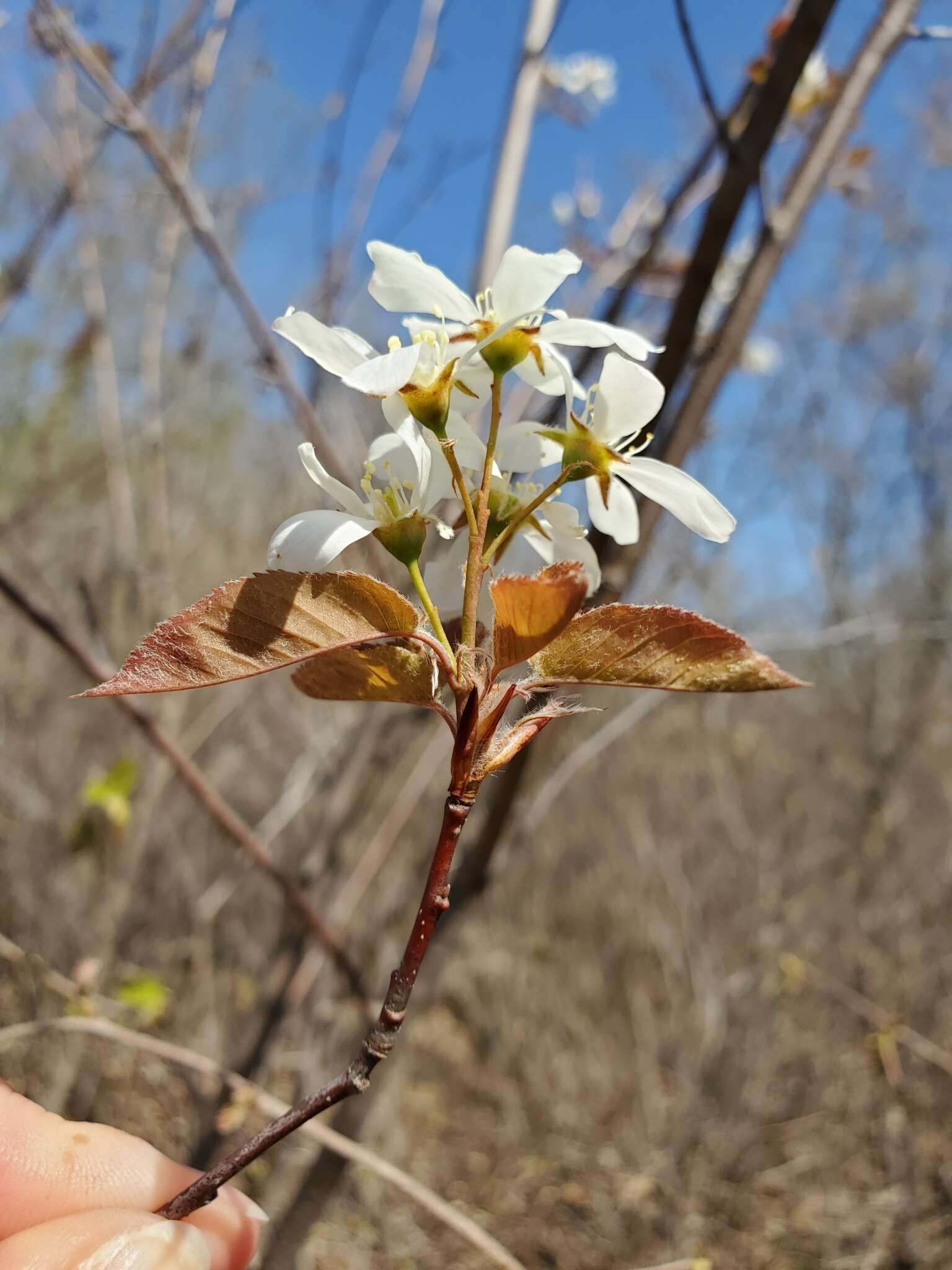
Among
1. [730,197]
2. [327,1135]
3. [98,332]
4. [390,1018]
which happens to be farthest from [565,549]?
[98,332]

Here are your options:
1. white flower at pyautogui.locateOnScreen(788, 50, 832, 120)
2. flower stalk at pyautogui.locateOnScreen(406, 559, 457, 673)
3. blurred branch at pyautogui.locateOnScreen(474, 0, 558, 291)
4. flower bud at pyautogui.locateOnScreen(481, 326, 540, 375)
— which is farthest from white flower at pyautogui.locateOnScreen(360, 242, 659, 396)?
white flower at pyautogui.locateOnScreen(788, 50, 832, 120)

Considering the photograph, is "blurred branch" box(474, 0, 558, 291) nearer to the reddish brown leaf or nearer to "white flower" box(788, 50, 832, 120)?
"white flower" box(788, 50, 832, 120)

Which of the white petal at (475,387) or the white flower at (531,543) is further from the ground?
the white petal at (475,387)

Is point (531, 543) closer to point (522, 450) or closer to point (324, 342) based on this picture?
point (522, 450)

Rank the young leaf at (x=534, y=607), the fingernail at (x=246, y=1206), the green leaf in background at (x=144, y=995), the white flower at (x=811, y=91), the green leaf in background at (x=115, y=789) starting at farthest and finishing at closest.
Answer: the green leaf in background at (x=115, y=789) < the green leaf in background at (x=144, y=995) < the white flower at (x=811, y=91) < the fingernail at (x=246, y=1206) < the young leaf at (x=534, y=607)

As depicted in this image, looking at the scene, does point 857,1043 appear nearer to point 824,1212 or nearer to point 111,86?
point 824,1212

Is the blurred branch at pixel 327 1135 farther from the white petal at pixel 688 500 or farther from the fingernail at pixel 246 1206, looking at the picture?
the white petal at pixel 688 500

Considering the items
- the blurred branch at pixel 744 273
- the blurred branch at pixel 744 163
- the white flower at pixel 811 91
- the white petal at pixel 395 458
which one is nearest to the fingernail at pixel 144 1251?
the white petal at pixel 395 458
